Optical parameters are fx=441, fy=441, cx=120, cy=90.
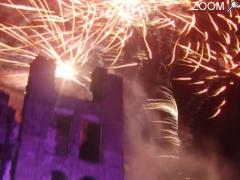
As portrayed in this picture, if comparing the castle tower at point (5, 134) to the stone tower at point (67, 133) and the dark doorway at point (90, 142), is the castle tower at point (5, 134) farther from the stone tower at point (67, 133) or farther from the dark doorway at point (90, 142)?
the dark doorway at point (90, 142)

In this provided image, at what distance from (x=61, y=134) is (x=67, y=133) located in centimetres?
33

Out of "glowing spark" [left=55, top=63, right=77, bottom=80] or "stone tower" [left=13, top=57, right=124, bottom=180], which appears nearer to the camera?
"stone tower" [left=13, top=57, right=124, bottom=180]

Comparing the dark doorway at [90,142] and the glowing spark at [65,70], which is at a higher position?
the glowing spark at [65,70]

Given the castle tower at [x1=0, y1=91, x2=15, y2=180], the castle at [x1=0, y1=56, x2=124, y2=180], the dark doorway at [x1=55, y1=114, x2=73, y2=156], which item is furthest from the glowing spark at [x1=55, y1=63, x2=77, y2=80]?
the castle tower at [x1=0, y1=91, x2=15, y2=180]

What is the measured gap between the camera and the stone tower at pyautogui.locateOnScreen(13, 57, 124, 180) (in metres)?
22.1

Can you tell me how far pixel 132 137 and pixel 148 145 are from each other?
155cm

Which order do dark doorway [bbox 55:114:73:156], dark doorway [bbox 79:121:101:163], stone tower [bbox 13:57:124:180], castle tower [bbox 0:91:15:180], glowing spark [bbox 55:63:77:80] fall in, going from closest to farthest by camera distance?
castle tower [bbox 0:91:15:180] < stone tower [bbox 13:57:124:180] < dark doorway [bbox 55:114:73:156] < dark doorway [bbox 79:121:101:163] < glowing spark [bbox 55:63:77:80]

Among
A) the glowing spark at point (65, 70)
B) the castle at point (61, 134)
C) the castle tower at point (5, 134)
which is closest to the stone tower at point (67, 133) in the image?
the castle at point (61, 134)

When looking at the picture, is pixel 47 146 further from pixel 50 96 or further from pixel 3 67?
pixel 3 67

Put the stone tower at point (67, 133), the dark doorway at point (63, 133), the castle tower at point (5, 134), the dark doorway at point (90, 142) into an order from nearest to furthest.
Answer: the castle tower at point (5, 134) → the stone tower at point (67, 133) → the dark doorway at point (63, 133) → the dark doorway at point (90, 142)

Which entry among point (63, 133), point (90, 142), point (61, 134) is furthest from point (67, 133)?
point (90, 142)

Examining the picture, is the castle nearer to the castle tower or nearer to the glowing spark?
the castle tower

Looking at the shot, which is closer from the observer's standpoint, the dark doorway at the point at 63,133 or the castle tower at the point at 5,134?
the castle tower at the point at 5,134

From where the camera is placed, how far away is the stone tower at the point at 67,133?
2208cm
